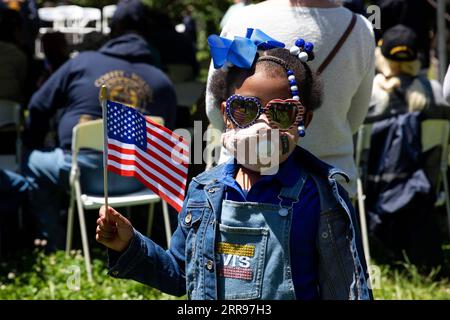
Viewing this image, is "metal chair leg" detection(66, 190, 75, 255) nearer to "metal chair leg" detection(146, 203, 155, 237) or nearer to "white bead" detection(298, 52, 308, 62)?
"metal chair leg" detection(146, 203, 155, 237)

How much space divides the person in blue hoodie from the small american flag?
2.48m

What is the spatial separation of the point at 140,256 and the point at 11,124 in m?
4.08

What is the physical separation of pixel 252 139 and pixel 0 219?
355 centimetres

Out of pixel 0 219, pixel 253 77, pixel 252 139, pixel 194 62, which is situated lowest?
pixel 0 219

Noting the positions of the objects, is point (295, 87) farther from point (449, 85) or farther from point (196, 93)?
point (196, 93)

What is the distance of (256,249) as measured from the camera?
239 cm

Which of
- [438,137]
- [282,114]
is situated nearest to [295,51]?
[282,114]

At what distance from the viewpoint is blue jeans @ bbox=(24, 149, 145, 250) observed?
5383 millimetres

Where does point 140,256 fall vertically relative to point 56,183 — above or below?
above

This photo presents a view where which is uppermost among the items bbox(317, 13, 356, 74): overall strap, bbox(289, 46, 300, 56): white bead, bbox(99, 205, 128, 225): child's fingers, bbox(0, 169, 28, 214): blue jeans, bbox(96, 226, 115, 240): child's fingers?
bbox(289, 46, 300, 56): white bead

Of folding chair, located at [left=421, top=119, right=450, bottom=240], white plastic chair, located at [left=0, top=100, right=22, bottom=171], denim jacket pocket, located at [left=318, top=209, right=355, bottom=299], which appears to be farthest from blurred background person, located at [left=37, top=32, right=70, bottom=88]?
denim jacket pocket, located at [left=318, top=209, right=355, bottom=299]

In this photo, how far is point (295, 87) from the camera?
246cm

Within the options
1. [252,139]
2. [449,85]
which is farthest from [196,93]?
[252,139]

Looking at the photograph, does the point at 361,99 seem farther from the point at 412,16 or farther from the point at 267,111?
the point at 412,16
